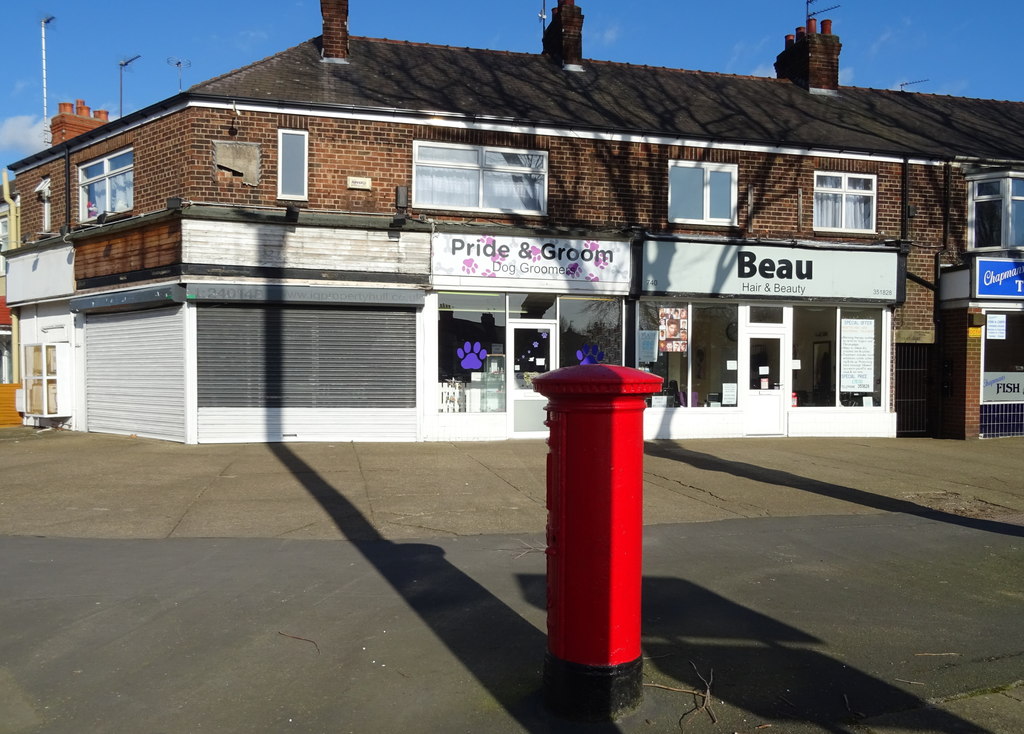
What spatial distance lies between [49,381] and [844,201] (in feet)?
53.0

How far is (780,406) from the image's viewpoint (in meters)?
15.4

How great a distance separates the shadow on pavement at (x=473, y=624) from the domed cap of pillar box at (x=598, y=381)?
4.76 ft

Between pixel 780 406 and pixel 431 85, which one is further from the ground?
pixel 431 85

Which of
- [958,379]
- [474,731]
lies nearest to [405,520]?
[474,731]

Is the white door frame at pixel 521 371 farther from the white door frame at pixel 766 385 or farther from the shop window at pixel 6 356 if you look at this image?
the shop window at pixel 6 356

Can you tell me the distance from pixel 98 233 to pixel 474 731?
13.6 meters

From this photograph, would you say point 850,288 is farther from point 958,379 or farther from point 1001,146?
point 1001,146

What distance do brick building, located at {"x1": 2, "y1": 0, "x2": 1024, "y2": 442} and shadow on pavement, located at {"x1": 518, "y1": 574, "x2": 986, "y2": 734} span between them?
919 centimetres

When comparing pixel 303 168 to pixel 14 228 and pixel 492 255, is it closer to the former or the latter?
pixel 492 255

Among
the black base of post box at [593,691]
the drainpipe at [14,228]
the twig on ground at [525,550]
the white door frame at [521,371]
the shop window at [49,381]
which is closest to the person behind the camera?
the black base of post box at [593,691]

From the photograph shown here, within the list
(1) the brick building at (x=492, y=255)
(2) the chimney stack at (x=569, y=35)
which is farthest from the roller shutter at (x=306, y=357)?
(2) the chimney stack at (x=569, y=35)

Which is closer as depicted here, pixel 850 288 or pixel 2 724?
pixel 2 724

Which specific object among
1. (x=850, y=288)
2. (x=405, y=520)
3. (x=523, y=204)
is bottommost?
(x=405, y=520)

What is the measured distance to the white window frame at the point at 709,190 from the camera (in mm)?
15023
